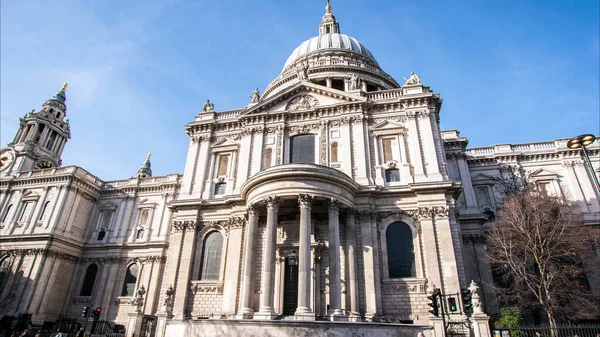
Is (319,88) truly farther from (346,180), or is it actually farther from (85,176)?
(85,176)

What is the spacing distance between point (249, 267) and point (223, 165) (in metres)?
10.0

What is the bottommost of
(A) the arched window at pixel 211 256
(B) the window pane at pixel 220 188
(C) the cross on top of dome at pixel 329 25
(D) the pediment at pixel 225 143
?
(A) the arched window at pixel 211 256

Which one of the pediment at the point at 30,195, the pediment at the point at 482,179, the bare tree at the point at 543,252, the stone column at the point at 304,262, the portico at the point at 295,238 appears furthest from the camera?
the pediment at the point at 30,195

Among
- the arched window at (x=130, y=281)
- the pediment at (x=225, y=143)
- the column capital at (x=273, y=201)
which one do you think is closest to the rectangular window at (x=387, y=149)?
the column capital at (x=273, y=201)

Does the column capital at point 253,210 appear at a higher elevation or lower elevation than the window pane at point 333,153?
lower

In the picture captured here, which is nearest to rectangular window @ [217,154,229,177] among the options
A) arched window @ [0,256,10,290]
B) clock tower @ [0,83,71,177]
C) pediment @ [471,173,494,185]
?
pediment @ [471,173,494,185]

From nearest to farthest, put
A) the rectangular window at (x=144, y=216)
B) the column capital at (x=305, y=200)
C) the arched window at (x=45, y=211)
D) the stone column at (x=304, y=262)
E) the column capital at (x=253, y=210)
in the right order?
the stone column at (x=304, y=262) → the column capital at (x=305, y=200) → the column capital at (x=253, y=210) → the arched window at (x=45, y=211) → the rectangular window at (x=144, y=216)

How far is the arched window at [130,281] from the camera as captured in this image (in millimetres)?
33731

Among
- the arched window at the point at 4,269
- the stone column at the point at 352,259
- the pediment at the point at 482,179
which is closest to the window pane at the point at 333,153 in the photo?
the stone column at the point at 352,259

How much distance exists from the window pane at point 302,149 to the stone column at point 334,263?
612 centimetres

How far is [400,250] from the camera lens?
69.7 feet

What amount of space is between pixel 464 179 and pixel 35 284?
39.0 m

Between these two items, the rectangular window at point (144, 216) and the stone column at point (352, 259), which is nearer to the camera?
the stone column at point (352, 259)

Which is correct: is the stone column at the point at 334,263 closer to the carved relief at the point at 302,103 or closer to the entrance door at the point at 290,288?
the entrance door at the point at 290,288
